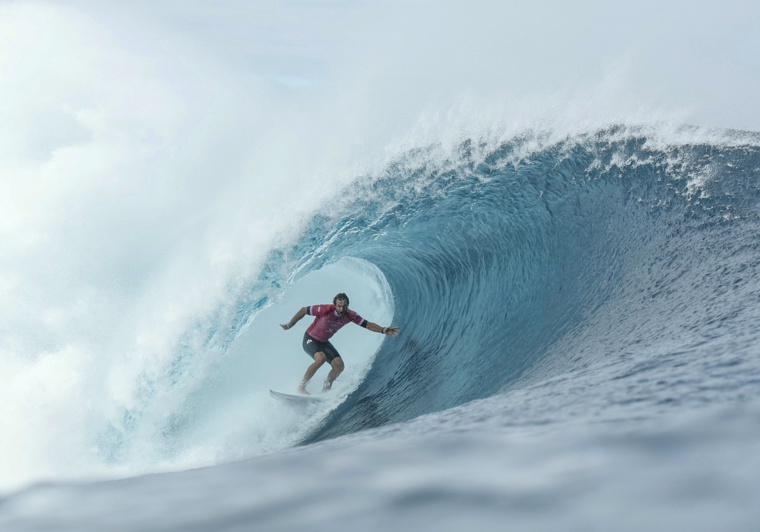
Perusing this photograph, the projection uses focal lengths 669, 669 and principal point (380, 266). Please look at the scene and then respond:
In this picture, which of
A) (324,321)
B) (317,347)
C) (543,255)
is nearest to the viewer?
(324,321)

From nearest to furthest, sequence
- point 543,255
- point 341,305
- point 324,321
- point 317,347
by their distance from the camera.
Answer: point 341,305 < point 324,321 < point 317,347 < point 543,255

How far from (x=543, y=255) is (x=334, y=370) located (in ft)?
9.33

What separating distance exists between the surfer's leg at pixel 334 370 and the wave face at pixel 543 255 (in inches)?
14.7

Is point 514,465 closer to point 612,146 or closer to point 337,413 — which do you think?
point 337,413

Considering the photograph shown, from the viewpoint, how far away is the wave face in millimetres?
5395

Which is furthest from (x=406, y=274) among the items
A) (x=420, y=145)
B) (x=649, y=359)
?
(x=649, y=359)

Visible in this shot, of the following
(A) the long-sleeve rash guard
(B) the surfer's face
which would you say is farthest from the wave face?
(B) the surfer's face

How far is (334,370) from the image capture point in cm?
775

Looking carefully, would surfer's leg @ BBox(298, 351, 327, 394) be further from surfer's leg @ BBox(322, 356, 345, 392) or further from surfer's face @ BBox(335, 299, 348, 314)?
surfer's face @ BBox(335, 299, 348, 314)

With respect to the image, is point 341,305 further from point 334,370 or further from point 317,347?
point 334,370

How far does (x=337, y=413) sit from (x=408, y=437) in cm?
620

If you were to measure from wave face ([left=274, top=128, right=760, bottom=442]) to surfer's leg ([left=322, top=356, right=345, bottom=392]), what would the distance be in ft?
1.22

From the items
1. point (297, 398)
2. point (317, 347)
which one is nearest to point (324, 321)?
point (317, 347)

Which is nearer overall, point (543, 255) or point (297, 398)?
point (297, 398)
